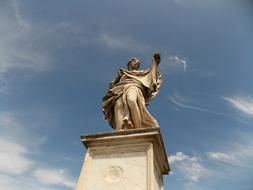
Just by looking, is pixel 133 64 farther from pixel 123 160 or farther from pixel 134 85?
pixel 123 160

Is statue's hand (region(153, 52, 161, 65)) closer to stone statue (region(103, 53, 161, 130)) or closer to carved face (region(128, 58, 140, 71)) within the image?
stone statue (region(103, 53, 161, 130))

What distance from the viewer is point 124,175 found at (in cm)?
569

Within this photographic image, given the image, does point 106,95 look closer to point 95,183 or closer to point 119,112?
point 119,112

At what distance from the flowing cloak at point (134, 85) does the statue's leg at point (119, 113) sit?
93 mm

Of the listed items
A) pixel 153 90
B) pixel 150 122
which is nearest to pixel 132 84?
pixel 153 90

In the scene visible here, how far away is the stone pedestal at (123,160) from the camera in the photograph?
5602mm

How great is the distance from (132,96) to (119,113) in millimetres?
523

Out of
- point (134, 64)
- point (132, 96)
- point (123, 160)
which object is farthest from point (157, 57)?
point (123, 160)

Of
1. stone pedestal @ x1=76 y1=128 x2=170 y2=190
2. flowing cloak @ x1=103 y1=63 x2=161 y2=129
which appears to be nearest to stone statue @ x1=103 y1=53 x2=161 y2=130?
flowing cloak @ x1=103 y1=63 x2=161 y2=129

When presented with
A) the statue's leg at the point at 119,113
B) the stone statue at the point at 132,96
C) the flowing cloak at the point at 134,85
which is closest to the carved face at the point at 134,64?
the stone statue at the point at 132,96

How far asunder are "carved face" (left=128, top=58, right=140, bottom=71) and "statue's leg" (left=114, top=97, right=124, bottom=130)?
1.35m

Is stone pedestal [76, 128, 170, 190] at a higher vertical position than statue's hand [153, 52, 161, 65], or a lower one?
lower

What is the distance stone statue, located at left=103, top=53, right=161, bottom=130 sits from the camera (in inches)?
273

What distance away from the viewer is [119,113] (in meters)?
7.15
